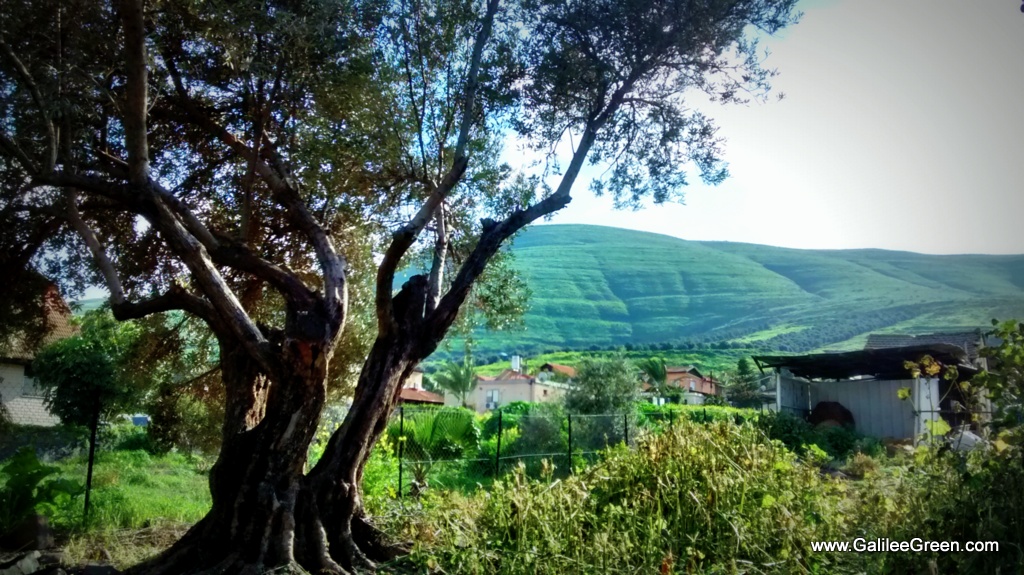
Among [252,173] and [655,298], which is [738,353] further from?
[252,173]

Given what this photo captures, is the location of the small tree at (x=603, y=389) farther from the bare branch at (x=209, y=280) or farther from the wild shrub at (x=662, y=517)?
the wild shrub at (x=662, y=517)

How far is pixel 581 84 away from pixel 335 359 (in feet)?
15.6

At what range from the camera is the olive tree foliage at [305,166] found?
20.9 ft

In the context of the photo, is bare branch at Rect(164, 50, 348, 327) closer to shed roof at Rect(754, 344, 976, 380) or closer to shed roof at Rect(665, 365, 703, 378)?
shed roof at Rect(754, 344, 976, 380)

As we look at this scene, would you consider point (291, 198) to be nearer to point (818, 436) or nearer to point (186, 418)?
point (186, 418)

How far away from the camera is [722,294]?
340 ft

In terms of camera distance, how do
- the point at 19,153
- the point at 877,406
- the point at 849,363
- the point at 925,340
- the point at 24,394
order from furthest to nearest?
1. the point at 24,394
2. the point at 925,340
3. the point at 849,363
4. the point at 877,406
5. the point at 19,153

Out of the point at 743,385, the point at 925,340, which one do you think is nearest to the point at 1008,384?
the point at 925,340

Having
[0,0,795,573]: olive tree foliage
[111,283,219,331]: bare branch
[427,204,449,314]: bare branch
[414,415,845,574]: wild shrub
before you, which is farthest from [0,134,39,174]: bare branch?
[414,415,845,574]: wild shrub

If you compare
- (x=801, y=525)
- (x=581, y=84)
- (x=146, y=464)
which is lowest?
(x=146, y=464)

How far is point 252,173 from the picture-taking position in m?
7.30

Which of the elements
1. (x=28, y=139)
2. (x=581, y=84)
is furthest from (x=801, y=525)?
(x=28, y=139)

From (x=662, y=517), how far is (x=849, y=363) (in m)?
19.1

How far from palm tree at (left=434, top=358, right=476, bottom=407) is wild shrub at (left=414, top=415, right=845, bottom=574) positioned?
52.8m
